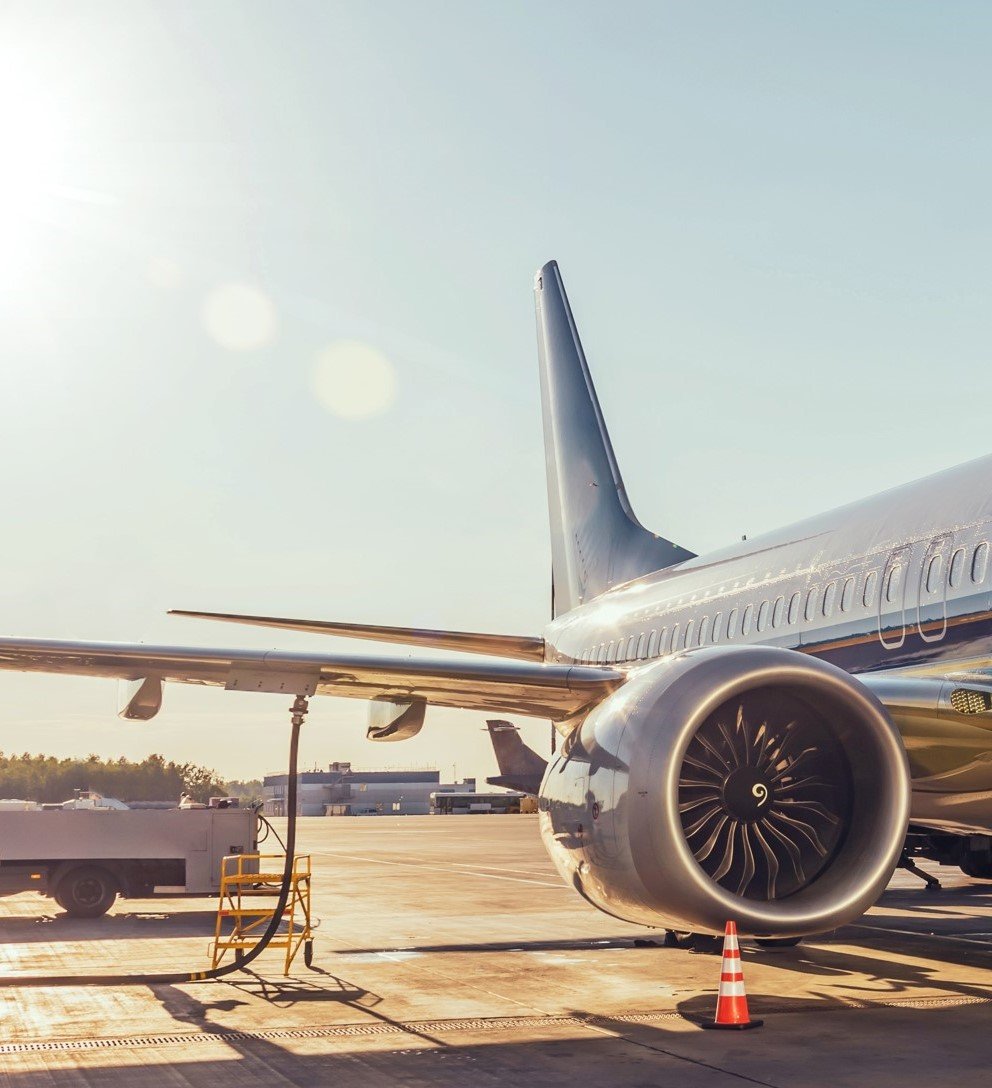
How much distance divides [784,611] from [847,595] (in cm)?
111

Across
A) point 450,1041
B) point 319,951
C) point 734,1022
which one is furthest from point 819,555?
point 319,951

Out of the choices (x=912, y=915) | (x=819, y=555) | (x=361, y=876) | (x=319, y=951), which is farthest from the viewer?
(x=361, y=876)

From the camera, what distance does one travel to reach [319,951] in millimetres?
14016

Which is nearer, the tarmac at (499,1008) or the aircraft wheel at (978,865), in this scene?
the tarmac at (499,1008)

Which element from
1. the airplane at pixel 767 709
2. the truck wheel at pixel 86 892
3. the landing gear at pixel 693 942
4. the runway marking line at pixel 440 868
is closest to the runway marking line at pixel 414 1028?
the airplane at pixel 767 709

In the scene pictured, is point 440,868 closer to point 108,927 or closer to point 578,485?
point 578,485

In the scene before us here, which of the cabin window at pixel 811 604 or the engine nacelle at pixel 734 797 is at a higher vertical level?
the cabin window at pixel 811 604

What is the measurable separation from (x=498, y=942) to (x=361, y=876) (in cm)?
1205

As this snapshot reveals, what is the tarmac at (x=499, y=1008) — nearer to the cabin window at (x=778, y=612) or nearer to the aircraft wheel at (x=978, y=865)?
the aircraft wheel at (x=978, y=865)

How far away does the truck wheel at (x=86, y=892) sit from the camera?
18.6 m

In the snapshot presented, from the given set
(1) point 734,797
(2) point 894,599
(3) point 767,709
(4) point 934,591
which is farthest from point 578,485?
(1) point 734,797

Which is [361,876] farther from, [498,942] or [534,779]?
[498,942]

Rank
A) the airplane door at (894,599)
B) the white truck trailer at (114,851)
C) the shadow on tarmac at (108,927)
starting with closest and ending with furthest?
the airplane door at (894,599), the shadow on tarmac at (108,927), the white truck trailer at (114,851)

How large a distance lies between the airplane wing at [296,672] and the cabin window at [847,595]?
1.99 m
